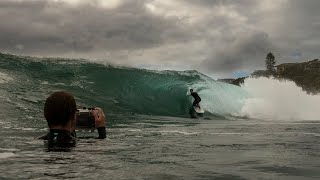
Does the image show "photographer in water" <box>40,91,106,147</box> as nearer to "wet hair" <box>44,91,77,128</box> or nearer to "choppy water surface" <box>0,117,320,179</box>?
"wet hair" <box>44,91,77,128</box>

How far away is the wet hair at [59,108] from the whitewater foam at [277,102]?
28.7 m

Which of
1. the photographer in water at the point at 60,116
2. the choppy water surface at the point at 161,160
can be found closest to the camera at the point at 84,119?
the choppy water surface at the point at 161,160

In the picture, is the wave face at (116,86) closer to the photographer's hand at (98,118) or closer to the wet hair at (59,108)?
the photographer's hand at (98,118)

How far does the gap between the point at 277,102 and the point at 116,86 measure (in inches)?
585

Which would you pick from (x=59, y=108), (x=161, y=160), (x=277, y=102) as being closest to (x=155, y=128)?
(x=59, y=108)

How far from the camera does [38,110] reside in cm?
2223

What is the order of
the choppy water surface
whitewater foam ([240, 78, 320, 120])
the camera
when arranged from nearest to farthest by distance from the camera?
the choppy water surface
the camera
whitewater foam ([240, 78, 320, 120])

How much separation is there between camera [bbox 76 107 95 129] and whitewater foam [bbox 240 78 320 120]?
26.1 metres

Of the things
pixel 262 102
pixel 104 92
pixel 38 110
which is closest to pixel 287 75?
pixel 262 102

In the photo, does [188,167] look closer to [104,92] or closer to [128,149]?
[128,149]

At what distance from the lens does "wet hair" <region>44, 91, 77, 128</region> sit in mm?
8656

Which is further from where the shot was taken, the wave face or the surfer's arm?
the wave face

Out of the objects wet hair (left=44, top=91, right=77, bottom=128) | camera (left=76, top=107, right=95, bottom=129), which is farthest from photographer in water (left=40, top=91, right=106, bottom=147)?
camera (left=76, top=107, right=95, bottom=129)

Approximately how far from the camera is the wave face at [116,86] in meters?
29.6
